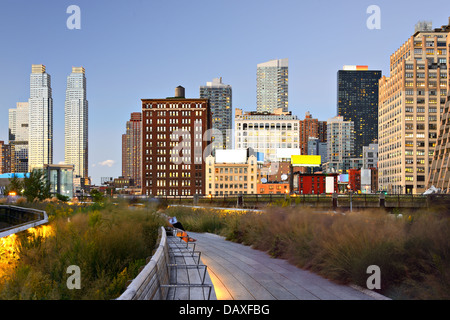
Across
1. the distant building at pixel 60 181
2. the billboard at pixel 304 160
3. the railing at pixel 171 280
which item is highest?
the billboard at pixel 304 160

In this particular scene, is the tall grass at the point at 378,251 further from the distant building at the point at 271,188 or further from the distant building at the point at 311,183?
the distant building at the point at 271,188

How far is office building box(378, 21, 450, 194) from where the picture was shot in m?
153

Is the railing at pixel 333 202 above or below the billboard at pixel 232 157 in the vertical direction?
below

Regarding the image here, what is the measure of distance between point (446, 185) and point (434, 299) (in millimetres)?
108647

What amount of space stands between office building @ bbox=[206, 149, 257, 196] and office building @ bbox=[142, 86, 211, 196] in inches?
182

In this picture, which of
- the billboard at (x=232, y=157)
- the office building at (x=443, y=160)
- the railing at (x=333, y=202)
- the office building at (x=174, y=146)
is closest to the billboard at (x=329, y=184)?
the billboard at (x=232, y=157)

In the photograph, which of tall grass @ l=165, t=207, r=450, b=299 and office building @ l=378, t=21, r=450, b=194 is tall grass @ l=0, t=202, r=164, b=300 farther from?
office building @ l=378, t=21, r=450, b=194

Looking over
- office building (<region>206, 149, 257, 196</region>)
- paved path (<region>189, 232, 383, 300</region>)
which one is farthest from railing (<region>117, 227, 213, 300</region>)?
office building (<region>206, 149, 257, 196</region>)

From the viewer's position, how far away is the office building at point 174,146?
588 ft

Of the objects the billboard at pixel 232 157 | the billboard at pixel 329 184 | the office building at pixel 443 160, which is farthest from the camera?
the billboard at pixel 232 157

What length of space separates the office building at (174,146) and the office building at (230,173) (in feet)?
15.2

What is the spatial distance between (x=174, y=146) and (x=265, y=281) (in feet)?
572

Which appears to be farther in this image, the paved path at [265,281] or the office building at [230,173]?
the office building at [230,173]

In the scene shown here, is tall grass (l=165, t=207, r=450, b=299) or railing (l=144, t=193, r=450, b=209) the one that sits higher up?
tall grass (l=165, t=207, r=450, b=299)
